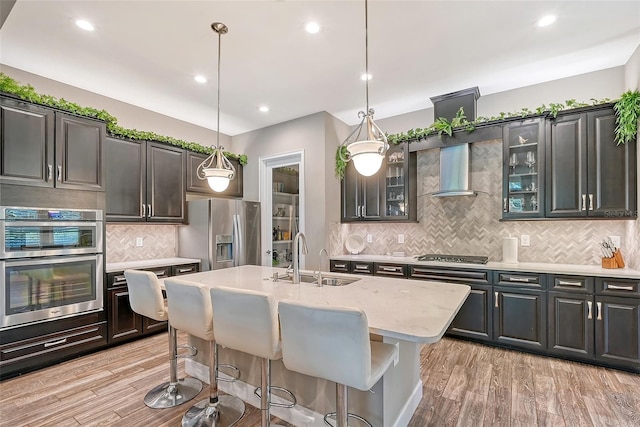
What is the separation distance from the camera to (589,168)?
305 centimetres

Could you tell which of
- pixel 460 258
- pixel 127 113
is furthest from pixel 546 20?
pixel 127 113

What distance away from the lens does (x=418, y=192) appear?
14.4 feet

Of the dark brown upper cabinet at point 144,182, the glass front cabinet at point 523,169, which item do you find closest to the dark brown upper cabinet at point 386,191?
the glass front cabinet at point 523,169

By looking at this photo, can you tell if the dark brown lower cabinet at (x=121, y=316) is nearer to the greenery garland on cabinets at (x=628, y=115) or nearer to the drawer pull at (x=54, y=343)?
the drawer pull at (x=54, y=343)

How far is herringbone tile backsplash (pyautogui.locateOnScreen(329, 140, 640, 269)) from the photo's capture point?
129 inches

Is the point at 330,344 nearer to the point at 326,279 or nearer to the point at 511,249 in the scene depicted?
the point at 326,279

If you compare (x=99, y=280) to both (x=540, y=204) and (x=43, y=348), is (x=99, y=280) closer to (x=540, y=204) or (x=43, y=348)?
(x=43, y=348)

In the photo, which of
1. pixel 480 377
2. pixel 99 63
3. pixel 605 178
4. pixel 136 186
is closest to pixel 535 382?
pixel 480 377

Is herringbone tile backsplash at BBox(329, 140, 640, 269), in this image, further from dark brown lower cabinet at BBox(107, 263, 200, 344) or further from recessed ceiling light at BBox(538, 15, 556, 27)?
dark brown lower cabinet at BBox(107, 263, 200, 344)

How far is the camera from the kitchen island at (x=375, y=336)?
148 centimetres

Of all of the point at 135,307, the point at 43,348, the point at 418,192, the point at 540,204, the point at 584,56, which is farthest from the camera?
the point at 418,192

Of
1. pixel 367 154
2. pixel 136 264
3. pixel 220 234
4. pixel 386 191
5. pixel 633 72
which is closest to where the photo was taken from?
pixel 367 154

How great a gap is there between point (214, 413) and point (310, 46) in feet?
10.1

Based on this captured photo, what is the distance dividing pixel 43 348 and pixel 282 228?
308 centimetres
